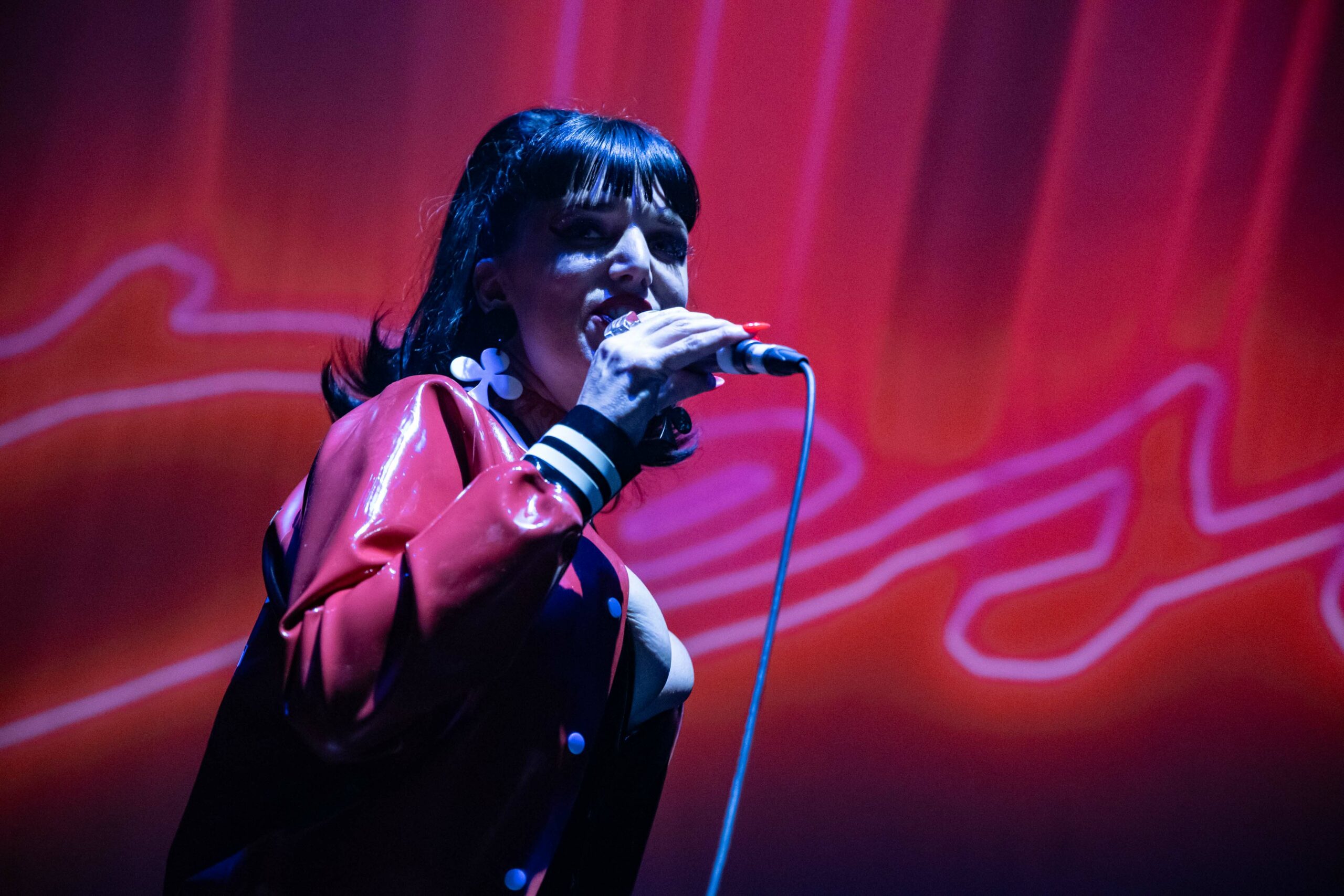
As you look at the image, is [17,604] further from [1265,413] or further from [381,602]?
[1265,413]

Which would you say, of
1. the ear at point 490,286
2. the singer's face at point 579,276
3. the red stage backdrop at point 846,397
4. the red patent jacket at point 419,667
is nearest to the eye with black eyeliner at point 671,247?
the singer's face at point 579,276

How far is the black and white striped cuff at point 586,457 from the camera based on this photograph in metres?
0.76

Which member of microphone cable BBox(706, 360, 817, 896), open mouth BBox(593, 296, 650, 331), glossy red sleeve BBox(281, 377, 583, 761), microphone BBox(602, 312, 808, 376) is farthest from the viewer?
open mouth BBox(593, 296, 650, 331)

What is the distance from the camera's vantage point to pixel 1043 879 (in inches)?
78.9

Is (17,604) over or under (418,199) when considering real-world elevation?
under

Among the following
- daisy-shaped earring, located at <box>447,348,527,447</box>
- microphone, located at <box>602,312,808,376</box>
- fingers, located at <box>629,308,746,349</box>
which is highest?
fingers, located at <box>629,308,746,349</box>

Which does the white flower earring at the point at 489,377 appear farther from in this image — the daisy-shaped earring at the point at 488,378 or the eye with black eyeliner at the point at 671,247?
the eye with black eyeliner at the point at 671,247

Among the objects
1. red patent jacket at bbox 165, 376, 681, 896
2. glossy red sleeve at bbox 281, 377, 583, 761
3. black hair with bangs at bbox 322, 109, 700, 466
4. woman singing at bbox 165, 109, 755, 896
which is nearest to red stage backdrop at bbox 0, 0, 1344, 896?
black hair with bangs at bbox 322, 109, 700, 466

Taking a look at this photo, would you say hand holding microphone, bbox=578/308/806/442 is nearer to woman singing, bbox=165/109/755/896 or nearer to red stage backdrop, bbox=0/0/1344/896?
woman singing, bbox=165/109/755/896

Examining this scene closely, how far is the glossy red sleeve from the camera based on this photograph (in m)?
0.67

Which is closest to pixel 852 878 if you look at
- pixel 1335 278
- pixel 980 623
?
pixel 980 623

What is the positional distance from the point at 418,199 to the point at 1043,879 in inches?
74.2

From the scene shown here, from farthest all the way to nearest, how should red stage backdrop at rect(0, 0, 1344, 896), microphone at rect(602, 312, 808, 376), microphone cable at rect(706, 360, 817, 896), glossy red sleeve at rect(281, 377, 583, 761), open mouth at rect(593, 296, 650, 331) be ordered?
red stage backdrop at rect(0, 0, 1344, 896) < open mouth at rect(593, 296, 650, 331) < microphone at rect(602, 312, 808, 376) < microphone cable at rect(706, 360, 817, 896) < glossy red sleeve at rect(281, 377, 583, 761)

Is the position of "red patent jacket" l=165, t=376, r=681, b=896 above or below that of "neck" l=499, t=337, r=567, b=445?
below
